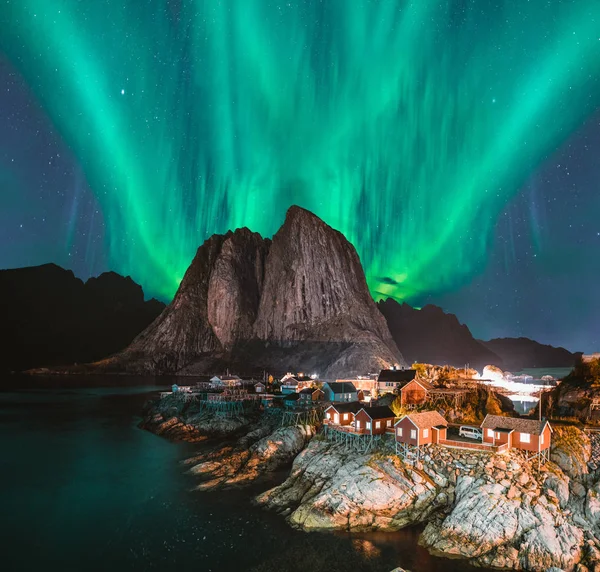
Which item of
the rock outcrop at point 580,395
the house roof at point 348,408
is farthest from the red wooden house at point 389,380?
the house roof at point 348,408

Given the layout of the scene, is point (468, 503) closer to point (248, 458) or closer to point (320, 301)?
point (248, 458)

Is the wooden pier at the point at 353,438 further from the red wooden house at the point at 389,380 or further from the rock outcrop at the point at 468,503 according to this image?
the red wooden house at the point at 389,380

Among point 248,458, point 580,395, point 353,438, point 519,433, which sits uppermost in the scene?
point 580,395

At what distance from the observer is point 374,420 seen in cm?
4147

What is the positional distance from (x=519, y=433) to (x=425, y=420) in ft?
23.8

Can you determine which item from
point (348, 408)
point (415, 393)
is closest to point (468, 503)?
point (348, 408)

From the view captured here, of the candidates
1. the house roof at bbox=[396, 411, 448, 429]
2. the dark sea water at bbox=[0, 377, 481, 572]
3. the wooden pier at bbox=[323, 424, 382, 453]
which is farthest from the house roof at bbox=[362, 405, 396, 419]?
the dark sea water at bbox=[0, 377, 481, 572]

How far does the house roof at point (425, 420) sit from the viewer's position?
36.5 m

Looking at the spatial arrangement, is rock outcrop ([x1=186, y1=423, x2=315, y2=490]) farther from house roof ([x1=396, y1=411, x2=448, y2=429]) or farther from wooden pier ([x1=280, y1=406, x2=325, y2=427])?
house roof ([x1=396, y1=411, x2=448, y2=429])

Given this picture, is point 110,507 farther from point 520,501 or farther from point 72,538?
point 520,501

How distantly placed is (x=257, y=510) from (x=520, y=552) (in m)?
18.3

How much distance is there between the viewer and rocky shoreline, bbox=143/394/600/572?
26281 millimetres

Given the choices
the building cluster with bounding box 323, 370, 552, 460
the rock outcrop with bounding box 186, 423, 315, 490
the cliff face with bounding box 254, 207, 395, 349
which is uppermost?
the cliff face with bounding box 254, 207, 395, 349

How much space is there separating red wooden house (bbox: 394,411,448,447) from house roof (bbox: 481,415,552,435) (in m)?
3.87
